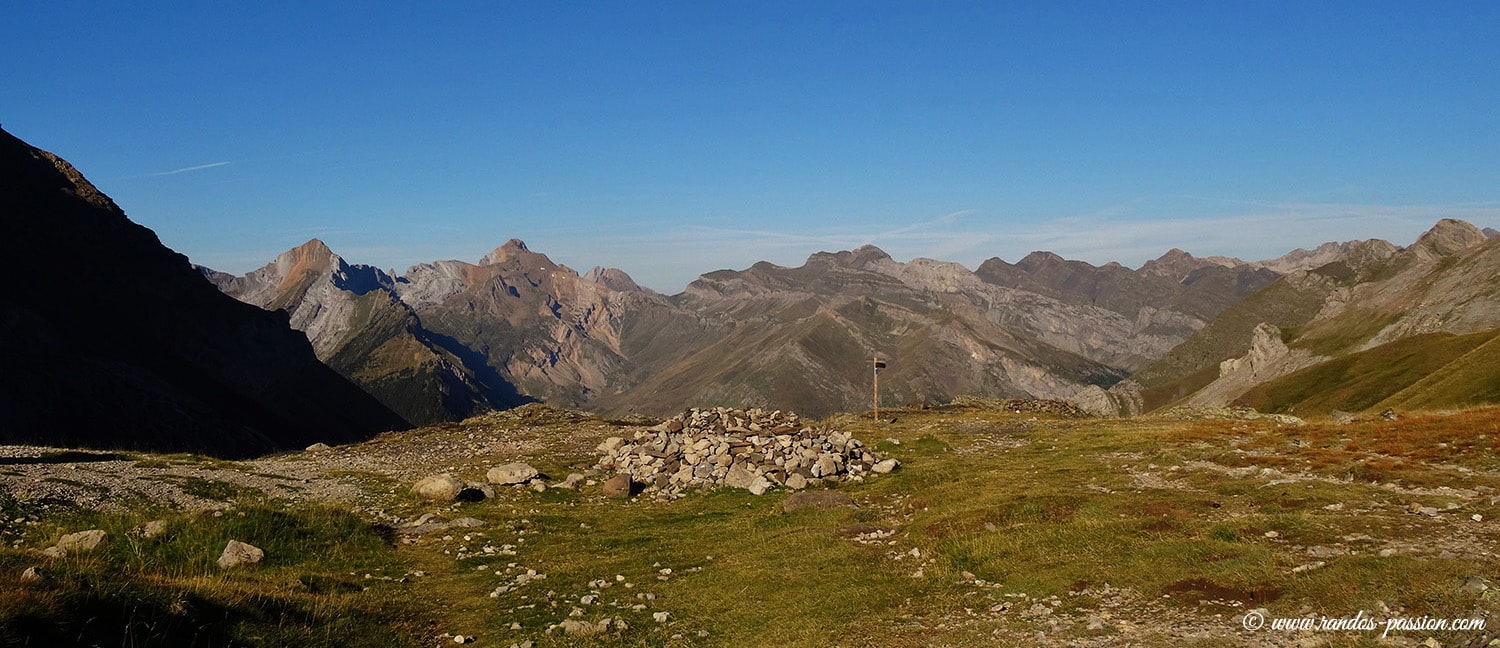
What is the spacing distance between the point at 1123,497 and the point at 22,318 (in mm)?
228791

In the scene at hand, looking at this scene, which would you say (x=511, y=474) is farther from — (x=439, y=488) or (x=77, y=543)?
(x=77, y=543)

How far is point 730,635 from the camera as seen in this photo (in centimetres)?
1691

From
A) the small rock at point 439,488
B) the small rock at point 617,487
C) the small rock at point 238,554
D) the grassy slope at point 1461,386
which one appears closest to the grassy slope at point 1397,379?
the grassy slope at point 1461,386

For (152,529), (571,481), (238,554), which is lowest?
(571,481)

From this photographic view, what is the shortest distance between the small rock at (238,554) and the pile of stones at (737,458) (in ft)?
59.9

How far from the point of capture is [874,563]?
21.8 m

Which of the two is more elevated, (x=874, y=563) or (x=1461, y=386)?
(x=874, y=563)

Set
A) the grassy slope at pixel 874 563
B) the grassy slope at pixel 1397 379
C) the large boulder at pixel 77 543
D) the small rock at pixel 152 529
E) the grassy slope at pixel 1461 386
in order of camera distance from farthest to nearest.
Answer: the grassy slope at pixel 1397 379, the grassy slope at pixel 1461 386, the small rock at pixel 152 529, the large boulder at pixel 77 543, the grassy slope at pixel 874 563

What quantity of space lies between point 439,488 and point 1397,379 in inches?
6426

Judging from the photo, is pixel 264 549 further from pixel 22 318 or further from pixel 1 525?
pixel 22 318

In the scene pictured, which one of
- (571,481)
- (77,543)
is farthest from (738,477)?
(77,543)

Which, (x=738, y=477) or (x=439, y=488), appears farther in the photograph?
(x=738, y=477)

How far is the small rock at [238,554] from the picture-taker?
67.9 ft

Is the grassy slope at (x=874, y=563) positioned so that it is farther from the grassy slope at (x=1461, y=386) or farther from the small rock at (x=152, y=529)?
the grassy slope at (x=1461, y=386)
